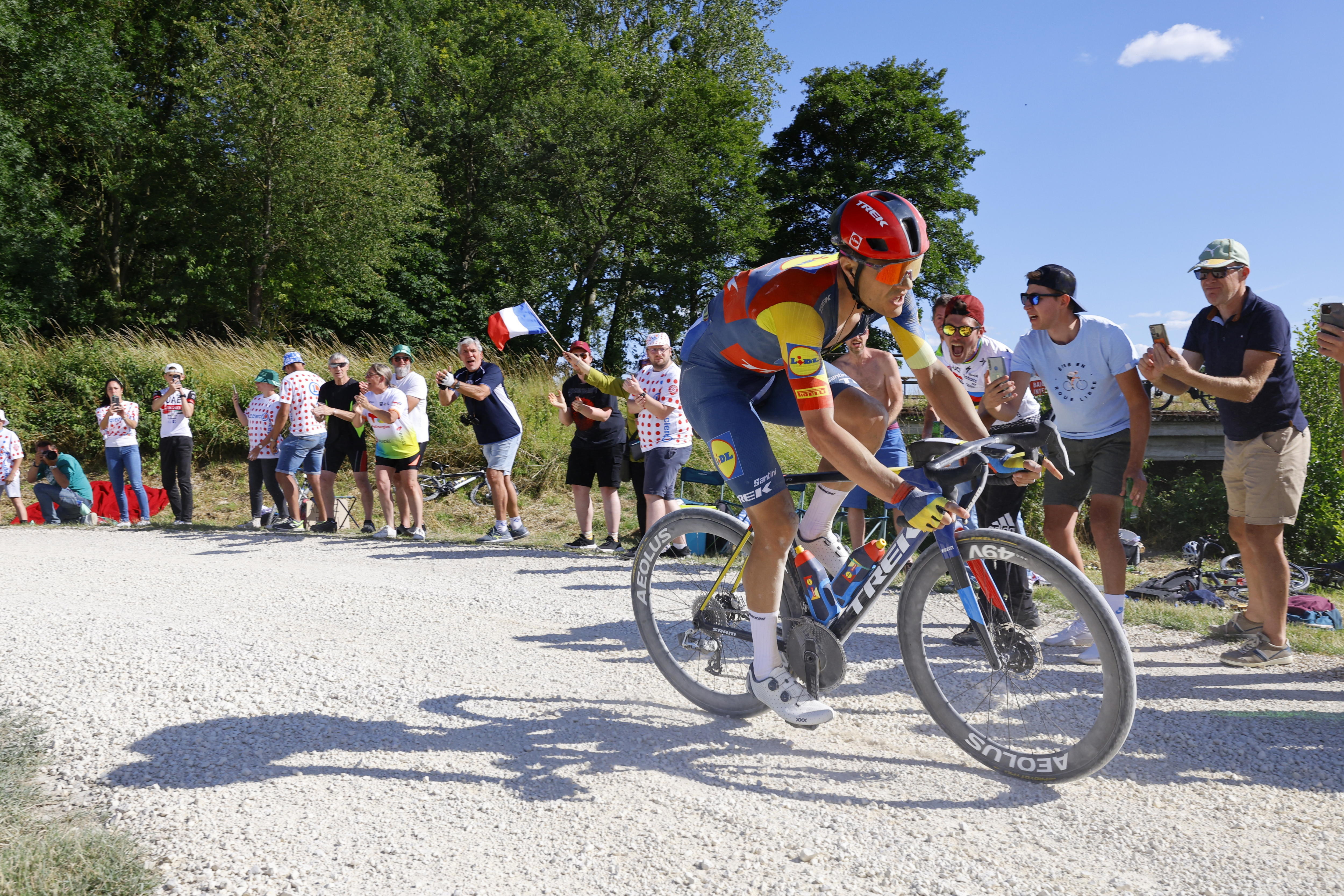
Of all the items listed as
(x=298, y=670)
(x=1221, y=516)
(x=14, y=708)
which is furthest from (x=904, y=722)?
(x=1221, y=516)

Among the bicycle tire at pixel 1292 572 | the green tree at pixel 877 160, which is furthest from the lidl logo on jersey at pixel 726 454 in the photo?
the green tree at pixel 877 160

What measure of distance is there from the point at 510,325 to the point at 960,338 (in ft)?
19.6

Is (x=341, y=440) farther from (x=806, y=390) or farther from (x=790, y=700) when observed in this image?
(x=806, y=390)

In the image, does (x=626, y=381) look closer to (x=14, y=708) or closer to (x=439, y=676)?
(x=439, y=676)

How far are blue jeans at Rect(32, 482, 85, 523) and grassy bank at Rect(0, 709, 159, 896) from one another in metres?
11.6

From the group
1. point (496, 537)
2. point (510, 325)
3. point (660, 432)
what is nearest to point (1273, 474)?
point (660, 432)

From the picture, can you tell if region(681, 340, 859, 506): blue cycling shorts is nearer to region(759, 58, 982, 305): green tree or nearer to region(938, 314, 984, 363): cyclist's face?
region(938, 314, 984, 363): cyclist's face

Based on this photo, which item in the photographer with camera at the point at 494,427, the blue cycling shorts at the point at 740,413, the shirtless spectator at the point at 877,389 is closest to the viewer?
the blue cycling shorts at the point at 740,413

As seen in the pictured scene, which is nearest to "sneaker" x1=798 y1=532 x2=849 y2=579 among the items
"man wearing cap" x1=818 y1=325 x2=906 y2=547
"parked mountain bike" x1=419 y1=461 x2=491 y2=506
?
"man wearing cap" x1=818 y1=325 x2=906 y2=547

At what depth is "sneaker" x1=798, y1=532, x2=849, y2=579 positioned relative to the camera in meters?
3.84

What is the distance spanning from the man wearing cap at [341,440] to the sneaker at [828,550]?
316 inches

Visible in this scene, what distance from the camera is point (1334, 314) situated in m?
4.46

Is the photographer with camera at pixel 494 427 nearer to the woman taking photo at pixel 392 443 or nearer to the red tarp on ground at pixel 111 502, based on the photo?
the woman taking photo at pixel 392 443

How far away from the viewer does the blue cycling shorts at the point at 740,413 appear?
136 inches
